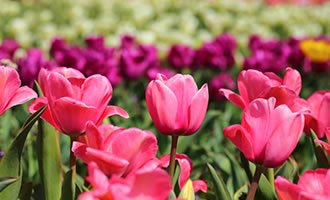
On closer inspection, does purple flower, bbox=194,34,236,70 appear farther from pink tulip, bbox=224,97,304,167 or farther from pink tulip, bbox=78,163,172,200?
pink tulip, bbox=78,163,172,200

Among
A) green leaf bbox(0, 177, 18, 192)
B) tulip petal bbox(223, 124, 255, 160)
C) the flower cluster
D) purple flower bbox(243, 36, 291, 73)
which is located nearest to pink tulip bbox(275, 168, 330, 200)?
tulip petal bbox(223, 124, 255, 160)

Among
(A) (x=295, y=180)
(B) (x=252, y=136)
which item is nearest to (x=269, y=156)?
(B) (x=252, y=136)

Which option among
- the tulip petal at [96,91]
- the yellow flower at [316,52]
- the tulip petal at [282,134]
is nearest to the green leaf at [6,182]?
the tulip petal at [96,91]

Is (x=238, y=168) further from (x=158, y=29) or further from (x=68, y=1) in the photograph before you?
(x=68, y=1)

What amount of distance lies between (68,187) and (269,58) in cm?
290

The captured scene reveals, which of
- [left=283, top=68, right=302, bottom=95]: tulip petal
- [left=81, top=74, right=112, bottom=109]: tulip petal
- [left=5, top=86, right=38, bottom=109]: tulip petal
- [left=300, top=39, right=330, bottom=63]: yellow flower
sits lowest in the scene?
[left=300, top=39, right=330, bottom=63]: yellow flower

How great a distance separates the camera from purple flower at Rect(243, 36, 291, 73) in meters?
4.07

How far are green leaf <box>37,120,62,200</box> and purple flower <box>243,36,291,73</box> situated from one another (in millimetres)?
2454

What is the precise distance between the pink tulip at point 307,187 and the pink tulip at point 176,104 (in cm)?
27

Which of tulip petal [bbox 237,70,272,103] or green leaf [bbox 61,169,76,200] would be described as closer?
green leaf [bbox 61,169,76,200]

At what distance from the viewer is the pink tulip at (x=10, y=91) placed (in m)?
1.46

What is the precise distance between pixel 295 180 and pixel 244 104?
1.33ft

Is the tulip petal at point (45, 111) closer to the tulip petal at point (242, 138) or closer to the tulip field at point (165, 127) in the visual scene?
the tulip field at point (165, 127)

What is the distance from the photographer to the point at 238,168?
2312mm
